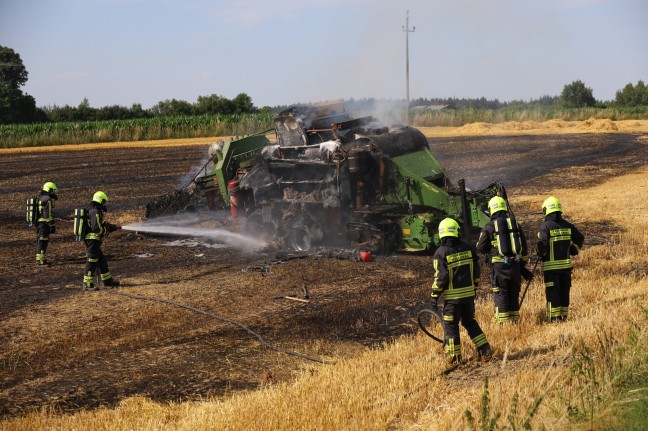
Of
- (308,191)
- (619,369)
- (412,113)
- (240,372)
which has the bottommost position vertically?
(240,372)

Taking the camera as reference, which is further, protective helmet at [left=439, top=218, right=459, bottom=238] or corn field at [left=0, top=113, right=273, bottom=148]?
corn field at [left=0, top=113, right=273, bottom=148]

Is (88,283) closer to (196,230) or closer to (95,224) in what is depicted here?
(95,224)

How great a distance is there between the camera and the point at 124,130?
5597 cm

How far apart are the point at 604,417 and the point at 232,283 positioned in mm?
8554

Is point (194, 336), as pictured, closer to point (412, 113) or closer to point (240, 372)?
point (240, 372)

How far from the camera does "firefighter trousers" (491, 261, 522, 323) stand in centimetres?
982

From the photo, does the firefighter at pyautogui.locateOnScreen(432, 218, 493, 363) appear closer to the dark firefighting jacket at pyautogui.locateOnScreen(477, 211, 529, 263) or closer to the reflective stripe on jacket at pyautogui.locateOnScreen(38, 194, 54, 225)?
the dark firefighting jacket at pyautogui.locateOnScreen(477, 211, 529, 263)

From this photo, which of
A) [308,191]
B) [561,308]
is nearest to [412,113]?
[308,191]

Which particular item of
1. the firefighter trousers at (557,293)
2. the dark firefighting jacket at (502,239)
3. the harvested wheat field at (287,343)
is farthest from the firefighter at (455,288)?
the firefighter trousers at (557,293)

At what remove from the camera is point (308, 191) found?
16375 mm

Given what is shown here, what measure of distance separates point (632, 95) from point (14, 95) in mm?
74288

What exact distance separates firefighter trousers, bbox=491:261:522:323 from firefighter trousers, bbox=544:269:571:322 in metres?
0.41

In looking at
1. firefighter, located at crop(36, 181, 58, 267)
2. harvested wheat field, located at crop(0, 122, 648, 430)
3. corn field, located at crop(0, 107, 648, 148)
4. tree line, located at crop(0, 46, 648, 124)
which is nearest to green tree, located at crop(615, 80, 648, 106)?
tree line, located at crop(0, 46, 648, 124)

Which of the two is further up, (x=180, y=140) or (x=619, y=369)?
(x=180, y=140)
